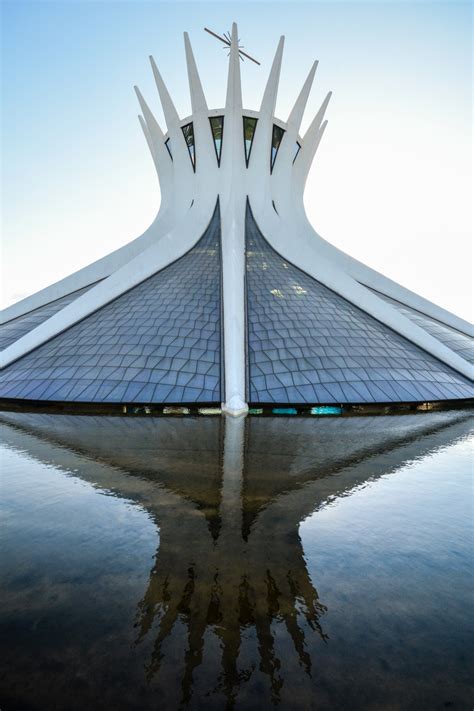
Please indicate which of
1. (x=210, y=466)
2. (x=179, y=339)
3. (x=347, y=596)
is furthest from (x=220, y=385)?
(x=347, y=596)

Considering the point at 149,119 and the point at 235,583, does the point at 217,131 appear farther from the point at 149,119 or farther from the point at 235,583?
the point at 235,583

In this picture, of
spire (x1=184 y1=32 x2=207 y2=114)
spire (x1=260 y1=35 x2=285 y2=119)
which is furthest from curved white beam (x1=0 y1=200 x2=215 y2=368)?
spire (x1=260 y1=35 x2=285 y2=119)

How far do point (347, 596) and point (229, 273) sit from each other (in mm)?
15011

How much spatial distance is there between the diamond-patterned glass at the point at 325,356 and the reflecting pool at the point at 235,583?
18.3ft

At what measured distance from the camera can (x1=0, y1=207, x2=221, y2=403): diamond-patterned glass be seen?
468 inches

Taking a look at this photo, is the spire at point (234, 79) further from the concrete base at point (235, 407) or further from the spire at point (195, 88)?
the concrete base at point (235, 407)

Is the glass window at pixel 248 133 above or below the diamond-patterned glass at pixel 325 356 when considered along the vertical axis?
above

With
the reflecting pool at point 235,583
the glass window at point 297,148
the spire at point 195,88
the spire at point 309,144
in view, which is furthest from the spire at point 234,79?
the reflecting pool at point 235,583

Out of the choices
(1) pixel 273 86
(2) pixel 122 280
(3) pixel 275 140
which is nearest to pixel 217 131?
(3) pixel 275 140

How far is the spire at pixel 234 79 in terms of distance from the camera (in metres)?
20.3

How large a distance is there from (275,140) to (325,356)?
55.9ft

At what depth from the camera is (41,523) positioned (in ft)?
13.9

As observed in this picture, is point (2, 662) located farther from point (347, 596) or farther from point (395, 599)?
point (395, 599)

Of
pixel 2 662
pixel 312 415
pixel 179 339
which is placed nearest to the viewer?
pixel 2 662
